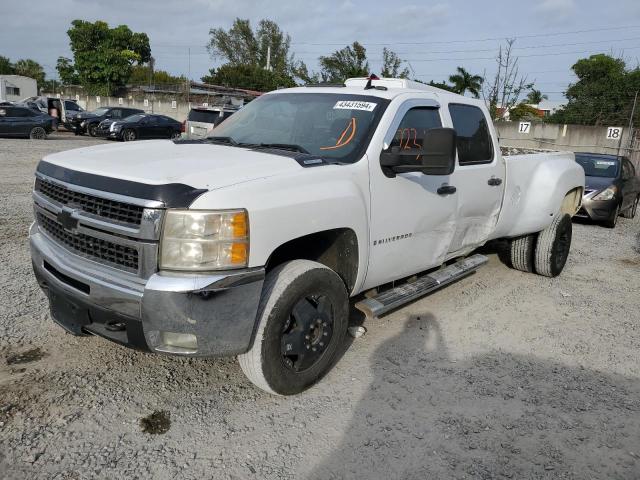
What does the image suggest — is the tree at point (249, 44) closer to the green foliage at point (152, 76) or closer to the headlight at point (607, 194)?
the green foliage at point (152, 76)

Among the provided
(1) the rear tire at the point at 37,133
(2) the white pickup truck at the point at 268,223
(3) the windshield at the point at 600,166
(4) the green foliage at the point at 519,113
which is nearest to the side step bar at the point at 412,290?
(2) the white pickup truck at the point at 268,223

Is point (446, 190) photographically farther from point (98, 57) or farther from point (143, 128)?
point (98, 57)

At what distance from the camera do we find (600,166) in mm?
11281

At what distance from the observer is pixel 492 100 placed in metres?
27.7

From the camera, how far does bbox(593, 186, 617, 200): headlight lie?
33.7 feet

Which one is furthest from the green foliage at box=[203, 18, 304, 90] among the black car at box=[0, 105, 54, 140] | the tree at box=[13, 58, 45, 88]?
the black car at box=[0, 105, 54, 140]

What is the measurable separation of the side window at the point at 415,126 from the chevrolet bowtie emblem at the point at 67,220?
211 cm

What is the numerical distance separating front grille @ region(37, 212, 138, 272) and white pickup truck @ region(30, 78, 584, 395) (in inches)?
0.4

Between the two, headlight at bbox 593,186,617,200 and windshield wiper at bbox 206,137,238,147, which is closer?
windshield wiper at bbox 206,137,238,147

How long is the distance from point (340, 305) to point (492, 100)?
1054 inches

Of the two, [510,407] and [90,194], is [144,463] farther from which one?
[510,407]

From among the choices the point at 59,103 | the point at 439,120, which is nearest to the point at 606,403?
the point at 439,120

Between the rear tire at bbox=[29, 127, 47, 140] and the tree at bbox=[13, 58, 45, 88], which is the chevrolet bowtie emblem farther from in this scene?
the tree at bbox=[13, 58, 45, 88]

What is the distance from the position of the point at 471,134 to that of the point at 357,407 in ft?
8.72
